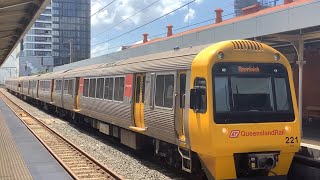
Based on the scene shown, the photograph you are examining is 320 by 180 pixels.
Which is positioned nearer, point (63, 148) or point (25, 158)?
point (25, 158)

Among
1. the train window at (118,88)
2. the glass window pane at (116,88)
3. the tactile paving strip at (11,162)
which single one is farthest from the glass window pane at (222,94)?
the glass window pane at (116,88)

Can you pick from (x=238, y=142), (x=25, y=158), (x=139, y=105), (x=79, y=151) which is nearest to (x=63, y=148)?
(x=79, y=151)

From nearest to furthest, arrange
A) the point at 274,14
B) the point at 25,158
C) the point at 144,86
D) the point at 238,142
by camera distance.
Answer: the point at 238,142
the point at 144,86
the point at 25,158
the point at 274,14

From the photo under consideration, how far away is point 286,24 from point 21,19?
834cm

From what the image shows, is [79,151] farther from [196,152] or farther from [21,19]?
[196,152]

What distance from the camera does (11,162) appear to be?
39.9ft

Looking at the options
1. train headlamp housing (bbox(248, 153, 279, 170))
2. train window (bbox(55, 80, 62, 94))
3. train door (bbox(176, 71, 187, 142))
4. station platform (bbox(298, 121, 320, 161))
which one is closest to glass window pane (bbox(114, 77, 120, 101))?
train door (bbox(176, 71, 187, 142))

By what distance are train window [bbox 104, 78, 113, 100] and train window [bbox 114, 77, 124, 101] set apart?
0.52 m

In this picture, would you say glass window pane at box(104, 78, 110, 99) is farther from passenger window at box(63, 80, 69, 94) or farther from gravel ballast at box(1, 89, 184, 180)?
passenger window at box(63, 80, 69, 94)

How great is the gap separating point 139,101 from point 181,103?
294 centimetres

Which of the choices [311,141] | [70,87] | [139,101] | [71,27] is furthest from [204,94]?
[71,27]

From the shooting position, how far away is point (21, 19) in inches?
591

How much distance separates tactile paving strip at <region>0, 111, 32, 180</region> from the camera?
10.5 m

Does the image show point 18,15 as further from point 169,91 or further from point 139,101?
point 169,91
